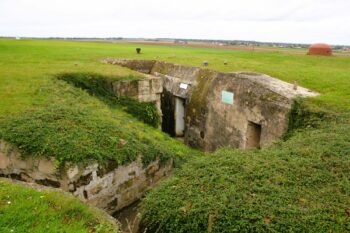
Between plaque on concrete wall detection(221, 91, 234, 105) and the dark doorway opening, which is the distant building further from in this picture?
plaque on concrete wall detection(221, 91, 234, 105)

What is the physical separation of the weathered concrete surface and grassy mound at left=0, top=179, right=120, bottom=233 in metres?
1.31

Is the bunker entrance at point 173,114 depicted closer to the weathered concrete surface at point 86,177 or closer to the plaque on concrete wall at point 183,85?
the plaque on concrete wall at point 183,85

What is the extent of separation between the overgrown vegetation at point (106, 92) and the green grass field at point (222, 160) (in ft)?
3.03

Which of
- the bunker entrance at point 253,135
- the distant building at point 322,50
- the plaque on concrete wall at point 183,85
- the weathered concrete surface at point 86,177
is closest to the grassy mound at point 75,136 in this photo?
the weathered concrete surface at point 86,177

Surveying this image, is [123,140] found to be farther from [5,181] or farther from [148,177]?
[5,181]

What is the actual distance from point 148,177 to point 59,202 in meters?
3.23

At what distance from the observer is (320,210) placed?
174 inches

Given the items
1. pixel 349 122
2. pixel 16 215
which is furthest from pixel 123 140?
pixel 349 122

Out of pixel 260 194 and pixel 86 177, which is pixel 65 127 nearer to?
pixel 86 177

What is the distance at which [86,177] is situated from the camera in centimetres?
636

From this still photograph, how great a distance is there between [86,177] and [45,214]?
199cm

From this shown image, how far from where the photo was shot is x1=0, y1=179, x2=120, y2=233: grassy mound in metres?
4.14

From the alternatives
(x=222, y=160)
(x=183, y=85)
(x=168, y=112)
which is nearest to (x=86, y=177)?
(x=222, y=160)

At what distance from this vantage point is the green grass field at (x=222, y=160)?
438cm
